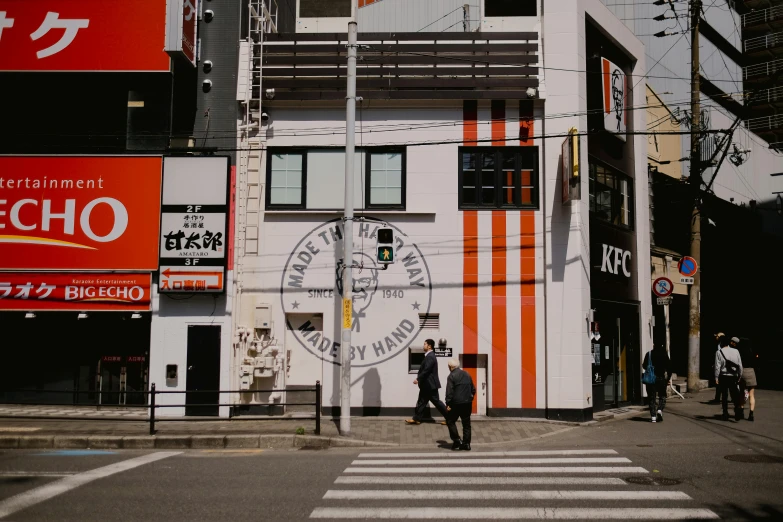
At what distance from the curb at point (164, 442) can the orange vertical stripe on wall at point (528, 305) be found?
17.7 ft

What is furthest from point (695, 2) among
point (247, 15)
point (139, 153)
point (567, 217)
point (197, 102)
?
point (139, 153)

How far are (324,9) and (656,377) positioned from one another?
647 inches

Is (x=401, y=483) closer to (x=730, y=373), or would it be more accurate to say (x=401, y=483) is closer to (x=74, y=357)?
(x=730, y=373)

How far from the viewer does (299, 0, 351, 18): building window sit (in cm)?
2412

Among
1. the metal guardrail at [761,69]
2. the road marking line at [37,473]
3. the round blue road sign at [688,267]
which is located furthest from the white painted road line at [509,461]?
the metal guardrail at [761,69]

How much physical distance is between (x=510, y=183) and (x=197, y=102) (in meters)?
7.89

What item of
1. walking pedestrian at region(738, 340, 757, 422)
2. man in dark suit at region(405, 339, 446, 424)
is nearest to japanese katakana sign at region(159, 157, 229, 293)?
man in dark suit at region(405, 339, 446, 424)

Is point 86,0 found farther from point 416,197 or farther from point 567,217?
point 567,217

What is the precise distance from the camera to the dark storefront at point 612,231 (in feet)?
58.2

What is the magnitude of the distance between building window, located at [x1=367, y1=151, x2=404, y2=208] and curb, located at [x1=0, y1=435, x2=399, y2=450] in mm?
6245

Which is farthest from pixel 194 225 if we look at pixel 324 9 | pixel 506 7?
pixel 324 9

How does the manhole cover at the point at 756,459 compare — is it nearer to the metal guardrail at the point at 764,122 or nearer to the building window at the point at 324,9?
the building window at the point at 324,9

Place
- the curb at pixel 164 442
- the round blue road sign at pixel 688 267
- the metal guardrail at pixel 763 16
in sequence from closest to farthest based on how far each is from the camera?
the curb at pixel 164 442, the round blue road sign at pixel 688 267, the metal guardrail at pixel 763 16

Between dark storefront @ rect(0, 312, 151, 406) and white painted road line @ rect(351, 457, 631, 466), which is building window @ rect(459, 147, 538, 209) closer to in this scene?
white painted road line @ rect(351, 457, 631, 466)
